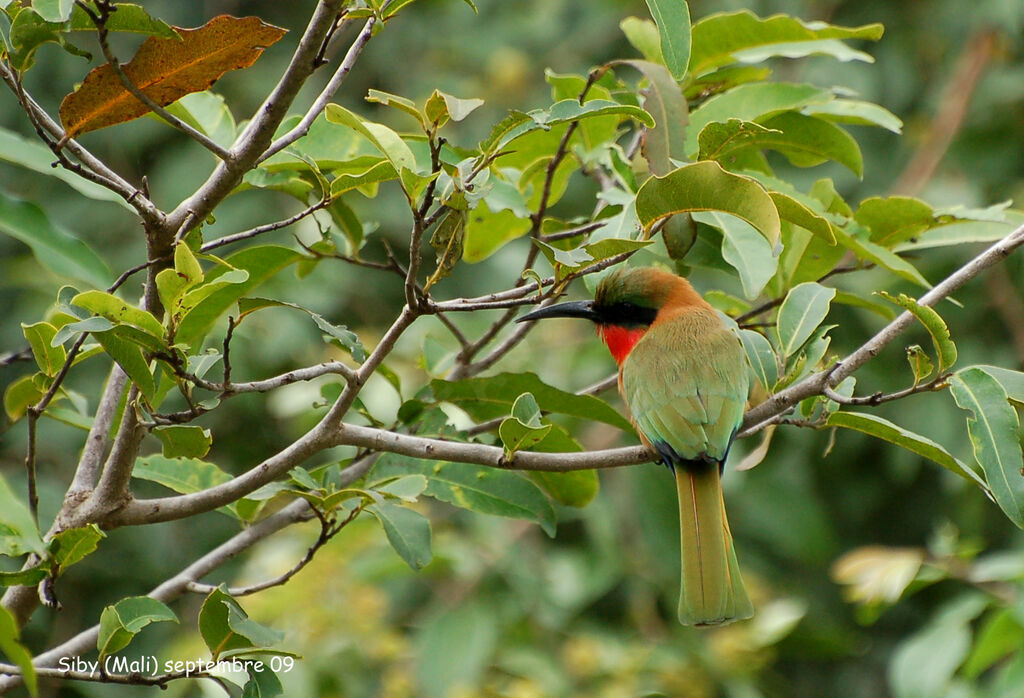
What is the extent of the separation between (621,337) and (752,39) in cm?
78

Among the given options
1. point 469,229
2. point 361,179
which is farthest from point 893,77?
point 361,179

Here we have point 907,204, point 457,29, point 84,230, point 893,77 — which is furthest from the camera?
point 457,29

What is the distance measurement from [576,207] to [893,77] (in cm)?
158

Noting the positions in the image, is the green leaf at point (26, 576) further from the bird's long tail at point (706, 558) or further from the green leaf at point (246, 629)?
the bird's long tail at point (706, 558)

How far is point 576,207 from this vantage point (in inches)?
207

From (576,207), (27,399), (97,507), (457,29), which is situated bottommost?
(97,507)

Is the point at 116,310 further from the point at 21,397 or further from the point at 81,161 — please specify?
the point at 21,397

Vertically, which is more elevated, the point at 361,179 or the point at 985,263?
the point at 361,179

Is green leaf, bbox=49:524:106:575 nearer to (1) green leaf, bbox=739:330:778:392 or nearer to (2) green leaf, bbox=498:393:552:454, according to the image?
(2) green leaf, bbox=498:393:552:454

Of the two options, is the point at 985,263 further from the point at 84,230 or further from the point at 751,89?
the point at 84,230

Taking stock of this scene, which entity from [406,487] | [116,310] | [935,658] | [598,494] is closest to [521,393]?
[406,487]

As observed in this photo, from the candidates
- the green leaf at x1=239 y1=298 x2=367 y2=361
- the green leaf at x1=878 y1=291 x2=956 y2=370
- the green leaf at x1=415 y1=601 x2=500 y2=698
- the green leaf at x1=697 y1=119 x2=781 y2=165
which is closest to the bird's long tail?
the green leaf at x1=878 y1=291 x2=956 y2=370

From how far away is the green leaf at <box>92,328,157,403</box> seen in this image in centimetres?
145

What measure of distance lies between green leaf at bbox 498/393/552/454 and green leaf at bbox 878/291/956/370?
557 millimetres
